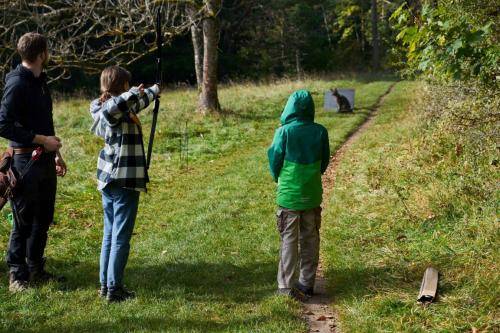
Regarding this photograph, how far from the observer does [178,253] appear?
6668mm

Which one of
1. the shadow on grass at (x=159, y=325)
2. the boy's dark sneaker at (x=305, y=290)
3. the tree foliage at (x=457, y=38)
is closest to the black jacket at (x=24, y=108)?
the shadow on grass at (x=159, y=325)

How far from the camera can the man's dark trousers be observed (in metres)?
5.41

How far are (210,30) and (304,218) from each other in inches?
510

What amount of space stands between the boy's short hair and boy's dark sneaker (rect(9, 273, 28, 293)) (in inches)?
82.9

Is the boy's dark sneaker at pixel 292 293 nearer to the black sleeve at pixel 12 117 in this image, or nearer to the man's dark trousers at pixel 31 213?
the man's dark trousers at pixel 31 213

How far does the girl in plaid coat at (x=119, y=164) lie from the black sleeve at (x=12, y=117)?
0.63 meters

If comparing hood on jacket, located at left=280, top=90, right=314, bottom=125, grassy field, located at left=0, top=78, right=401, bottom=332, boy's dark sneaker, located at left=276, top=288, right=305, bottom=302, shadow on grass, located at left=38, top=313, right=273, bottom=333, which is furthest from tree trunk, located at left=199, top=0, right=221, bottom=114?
shadow on grass, located at left=38, top=313, right=273, bottom=333

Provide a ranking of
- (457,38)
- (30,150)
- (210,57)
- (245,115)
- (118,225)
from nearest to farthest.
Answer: (118,225)
(30,150)
(457,38)
(210,57)
(245,115)

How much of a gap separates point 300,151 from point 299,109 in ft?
1.30

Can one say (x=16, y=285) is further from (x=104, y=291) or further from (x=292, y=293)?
(x=292, y=293)

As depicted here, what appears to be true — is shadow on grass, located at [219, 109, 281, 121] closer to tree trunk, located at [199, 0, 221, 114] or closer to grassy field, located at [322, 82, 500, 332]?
tree trunk, located at [199, 0, 221, 114]

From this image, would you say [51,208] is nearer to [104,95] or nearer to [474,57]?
[104,95]

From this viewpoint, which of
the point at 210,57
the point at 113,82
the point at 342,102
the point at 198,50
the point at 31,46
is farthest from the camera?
the point at 198,50

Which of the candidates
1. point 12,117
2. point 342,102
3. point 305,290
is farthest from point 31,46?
point 342,102
